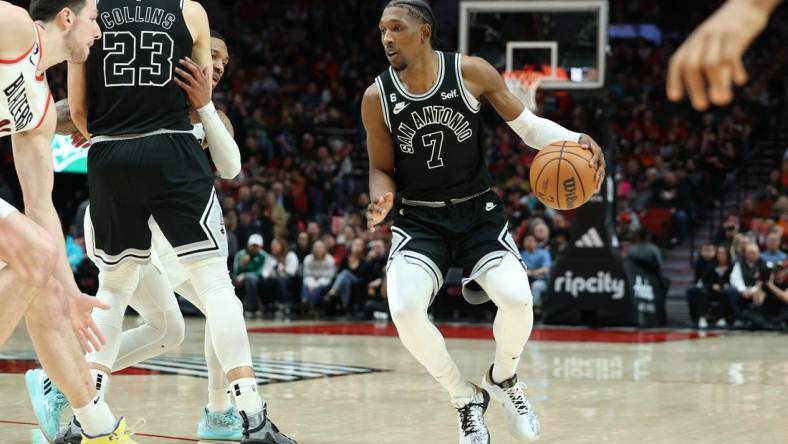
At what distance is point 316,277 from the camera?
15.9 metres

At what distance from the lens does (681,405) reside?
6.41 m

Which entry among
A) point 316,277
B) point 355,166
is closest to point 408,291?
point 316,277

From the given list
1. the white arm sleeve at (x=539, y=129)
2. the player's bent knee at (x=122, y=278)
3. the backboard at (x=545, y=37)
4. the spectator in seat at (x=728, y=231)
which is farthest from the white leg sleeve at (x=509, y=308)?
the spectator in seat at (x=728, y=231)

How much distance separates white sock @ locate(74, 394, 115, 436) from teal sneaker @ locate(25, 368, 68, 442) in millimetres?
667

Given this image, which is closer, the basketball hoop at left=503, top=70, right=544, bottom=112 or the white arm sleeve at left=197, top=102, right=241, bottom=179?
the white arm sleeve at left=197, top=102, right=241, bottom=179

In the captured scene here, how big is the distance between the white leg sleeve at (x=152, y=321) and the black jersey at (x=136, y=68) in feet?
2.56

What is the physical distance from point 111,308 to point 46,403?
0.50m

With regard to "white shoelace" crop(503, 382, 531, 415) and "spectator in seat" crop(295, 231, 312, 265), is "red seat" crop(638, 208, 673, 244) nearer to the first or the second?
"spectator in seat" crop(295, 231, 312, 265)

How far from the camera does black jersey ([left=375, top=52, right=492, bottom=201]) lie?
5336mm

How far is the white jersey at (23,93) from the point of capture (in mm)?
4105

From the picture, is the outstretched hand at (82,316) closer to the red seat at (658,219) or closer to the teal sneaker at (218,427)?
the teal sneaker at (218,427)

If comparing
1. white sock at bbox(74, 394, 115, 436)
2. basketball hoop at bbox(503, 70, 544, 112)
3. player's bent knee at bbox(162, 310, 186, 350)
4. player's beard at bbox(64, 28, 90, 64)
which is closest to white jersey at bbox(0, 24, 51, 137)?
player's beard at bbox(64, 28, 90, 64)

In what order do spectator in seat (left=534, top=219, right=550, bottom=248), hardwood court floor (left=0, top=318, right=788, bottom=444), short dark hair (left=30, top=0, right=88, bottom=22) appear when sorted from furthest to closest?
spectator in seat (left=534, top=219, right=550, bottom=248), hardwood court floor (left=0, top=318, right=788, bottom=444), short dark hair (left=30, top=0, right=88, bottom=22)

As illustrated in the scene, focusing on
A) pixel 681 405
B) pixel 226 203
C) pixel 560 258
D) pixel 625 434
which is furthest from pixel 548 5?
pixel 625 434
